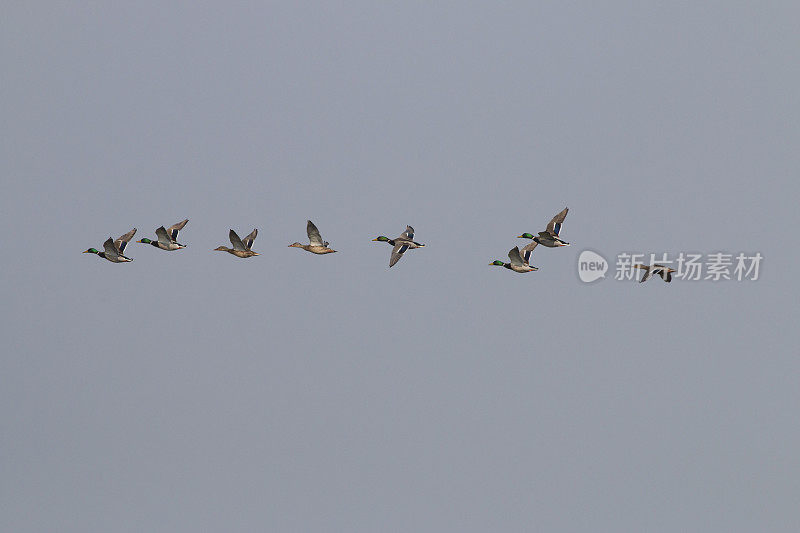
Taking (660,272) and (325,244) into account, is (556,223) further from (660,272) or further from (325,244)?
(325,244)

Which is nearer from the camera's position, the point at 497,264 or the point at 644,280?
the point at 644,280

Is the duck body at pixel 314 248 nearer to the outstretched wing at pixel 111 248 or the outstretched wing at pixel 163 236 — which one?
the outstretched wing at pixel 163 236

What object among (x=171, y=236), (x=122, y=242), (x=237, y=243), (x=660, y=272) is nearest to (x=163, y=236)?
(x=171, y=236)

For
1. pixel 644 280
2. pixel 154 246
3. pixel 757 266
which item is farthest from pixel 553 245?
pixel 154 246

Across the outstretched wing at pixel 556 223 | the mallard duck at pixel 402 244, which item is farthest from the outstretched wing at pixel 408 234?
the outstretched wing at pixel 556 223

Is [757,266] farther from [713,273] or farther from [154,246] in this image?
[154,246]

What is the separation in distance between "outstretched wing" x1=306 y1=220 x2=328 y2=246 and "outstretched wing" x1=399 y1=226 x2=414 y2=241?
4.58 metres

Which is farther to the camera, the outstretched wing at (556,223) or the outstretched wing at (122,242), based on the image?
the outstretched wing at (122,242)

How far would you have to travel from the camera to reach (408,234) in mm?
88625

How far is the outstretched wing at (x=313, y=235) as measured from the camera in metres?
87.4

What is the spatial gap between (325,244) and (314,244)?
675mm

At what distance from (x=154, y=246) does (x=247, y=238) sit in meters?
7.07

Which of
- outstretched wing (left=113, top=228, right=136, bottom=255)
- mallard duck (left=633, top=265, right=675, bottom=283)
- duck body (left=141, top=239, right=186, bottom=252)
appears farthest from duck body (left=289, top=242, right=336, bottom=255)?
mallard duck (left=633, top=265, right=675, bottom=283)

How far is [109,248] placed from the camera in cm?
9194
